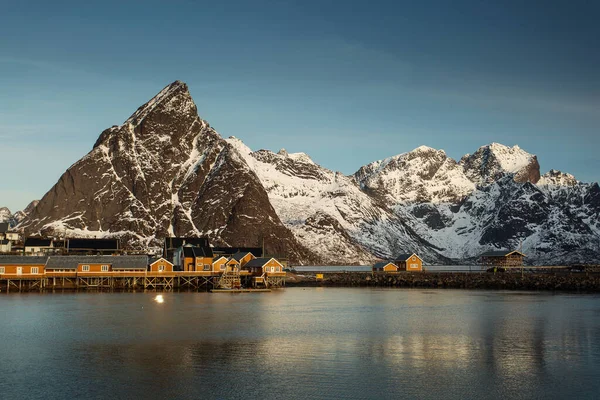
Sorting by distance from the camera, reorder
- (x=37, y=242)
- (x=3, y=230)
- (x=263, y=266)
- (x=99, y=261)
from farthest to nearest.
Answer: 1. (x=3, y=230)
2. (x=37, y=242)
3. (x=263, y=266)
4. (x=99, y=261)

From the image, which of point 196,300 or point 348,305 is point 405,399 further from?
point 196,300

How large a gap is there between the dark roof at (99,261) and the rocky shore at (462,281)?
3403 centimetres

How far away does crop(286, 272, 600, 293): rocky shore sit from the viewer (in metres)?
123

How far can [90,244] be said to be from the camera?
15875cm

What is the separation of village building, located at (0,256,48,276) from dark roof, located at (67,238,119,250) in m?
38.8

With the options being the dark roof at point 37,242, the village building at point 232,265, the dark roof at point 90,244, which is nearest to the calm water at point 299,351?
the village building at point 232,265

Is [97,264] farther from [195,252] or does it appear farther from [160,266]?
[195,252]

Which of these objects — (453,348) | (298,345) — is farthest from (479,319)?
(298,345)

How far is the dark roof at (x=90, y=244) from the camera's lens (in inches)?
6102

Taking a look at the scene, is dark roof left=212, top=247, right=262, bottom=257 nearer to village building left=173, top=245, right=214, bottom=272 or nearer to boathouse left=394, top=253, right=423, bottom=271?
village building left=173, top=245, right=214, bottom=272

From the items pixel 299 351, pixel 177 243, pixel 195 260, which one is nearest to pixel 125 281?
pixel 195 260

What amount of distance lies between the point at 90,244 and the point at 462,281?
85.5m

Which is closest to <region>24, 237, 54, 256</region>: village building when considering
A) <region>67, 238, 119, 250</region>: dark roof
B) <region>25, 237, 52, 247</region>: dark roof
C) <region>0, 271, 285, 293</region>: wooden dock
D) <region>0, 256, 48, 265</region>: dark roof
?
<region>25, 237, 52, 247</region>: dark roof

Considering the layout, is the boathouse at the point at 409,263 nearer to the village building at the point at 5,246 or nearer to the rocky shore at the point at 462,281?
the rocky shore at the point at 462,281
